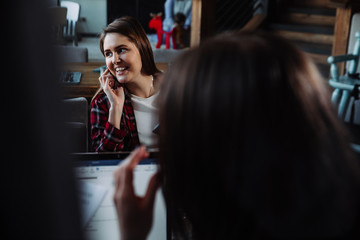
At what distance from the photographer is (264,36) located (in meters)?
0.44

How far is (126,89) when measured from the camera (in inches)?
56.7

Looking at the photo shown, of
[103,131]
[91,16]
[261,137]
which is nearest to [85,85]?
[103,131]

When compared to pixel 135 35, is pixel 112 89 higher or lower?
lower

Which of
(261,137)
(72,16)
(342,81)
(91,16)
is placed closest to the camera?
(261,137)

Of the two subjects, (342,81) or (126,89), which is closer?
(126,89)

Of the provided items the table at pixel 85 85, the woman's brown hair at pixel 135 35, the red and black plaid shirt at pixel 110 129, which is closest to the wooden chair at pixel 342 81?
the table at pixel 85 85

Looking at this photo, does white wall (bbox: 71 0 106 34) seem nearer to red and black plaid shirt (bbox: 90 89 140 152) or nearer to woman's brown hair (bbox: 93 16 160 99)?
woman's brown hair (bbox: 93 16 160 99)

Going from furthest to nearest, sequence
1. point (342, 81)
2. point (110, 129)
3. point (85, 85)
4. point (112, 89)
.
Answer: point (342, 81), point (85, 85), point (112, 89), point (110, 129)

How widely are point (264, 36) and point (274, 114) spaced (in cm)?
10

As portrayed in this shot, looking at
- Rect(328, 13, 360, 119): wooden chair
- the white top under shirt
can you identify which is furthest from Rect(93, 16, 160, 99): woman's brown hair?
Rect(328, 13, 360, 119): wooden chair

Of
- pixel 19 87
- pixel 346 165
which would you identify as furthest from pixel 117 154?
pixel 19 87

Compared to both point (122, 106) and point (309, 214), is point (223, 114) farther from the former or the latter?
point (122, 106)

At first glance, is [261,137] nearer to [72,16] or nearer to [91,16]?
[72,16]

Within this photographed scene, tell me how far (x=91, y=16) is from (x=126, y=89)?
2919mm
